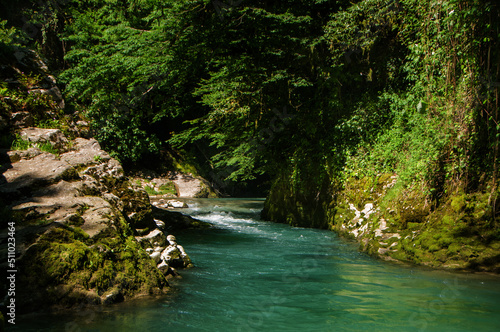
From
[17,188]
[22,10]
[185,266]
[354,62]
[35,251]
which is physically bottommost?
[185,266]

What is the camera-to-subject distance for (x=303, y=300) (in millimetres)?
4270

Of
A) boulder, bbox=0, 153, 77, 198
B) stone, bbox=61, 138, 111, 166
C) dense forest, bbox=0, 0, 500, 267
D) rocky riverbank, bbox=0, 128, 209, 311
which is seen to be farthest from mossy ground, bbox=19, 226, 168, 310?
dense forest, bbox=0, 0, 500, 267

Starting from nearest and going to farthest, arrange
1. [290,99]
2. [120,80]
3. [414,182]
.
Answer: [414,182], [290,99], [120,80]

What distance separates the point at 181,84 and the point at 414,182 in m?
9.08

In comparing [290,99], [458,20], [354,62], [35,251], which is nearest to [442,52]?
[458,20]

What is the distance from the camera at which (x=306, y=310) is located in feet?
13.0

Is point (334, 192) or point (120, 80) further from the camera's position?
point (120, 80)

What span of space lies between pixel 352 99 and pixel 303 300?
7624 mm

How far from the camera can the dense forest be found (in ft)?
Answer: 19.1

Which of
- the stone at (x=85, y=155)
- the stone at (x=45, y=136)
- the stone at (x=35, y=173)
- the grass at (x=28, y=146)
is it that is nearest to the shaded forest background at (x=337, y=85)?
the stone at (x=45, y=136)

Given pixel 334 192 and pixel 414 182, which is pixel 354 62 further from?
pixel 414 182

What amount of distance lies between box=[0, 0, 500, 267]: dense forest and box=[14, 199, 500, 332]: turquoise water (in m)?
1.00

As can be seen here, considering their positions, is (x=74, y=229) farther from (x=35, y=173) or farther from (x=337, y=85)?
(x=337, y=85)

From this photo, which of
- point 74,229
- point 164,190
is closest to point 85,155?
point 74,229
